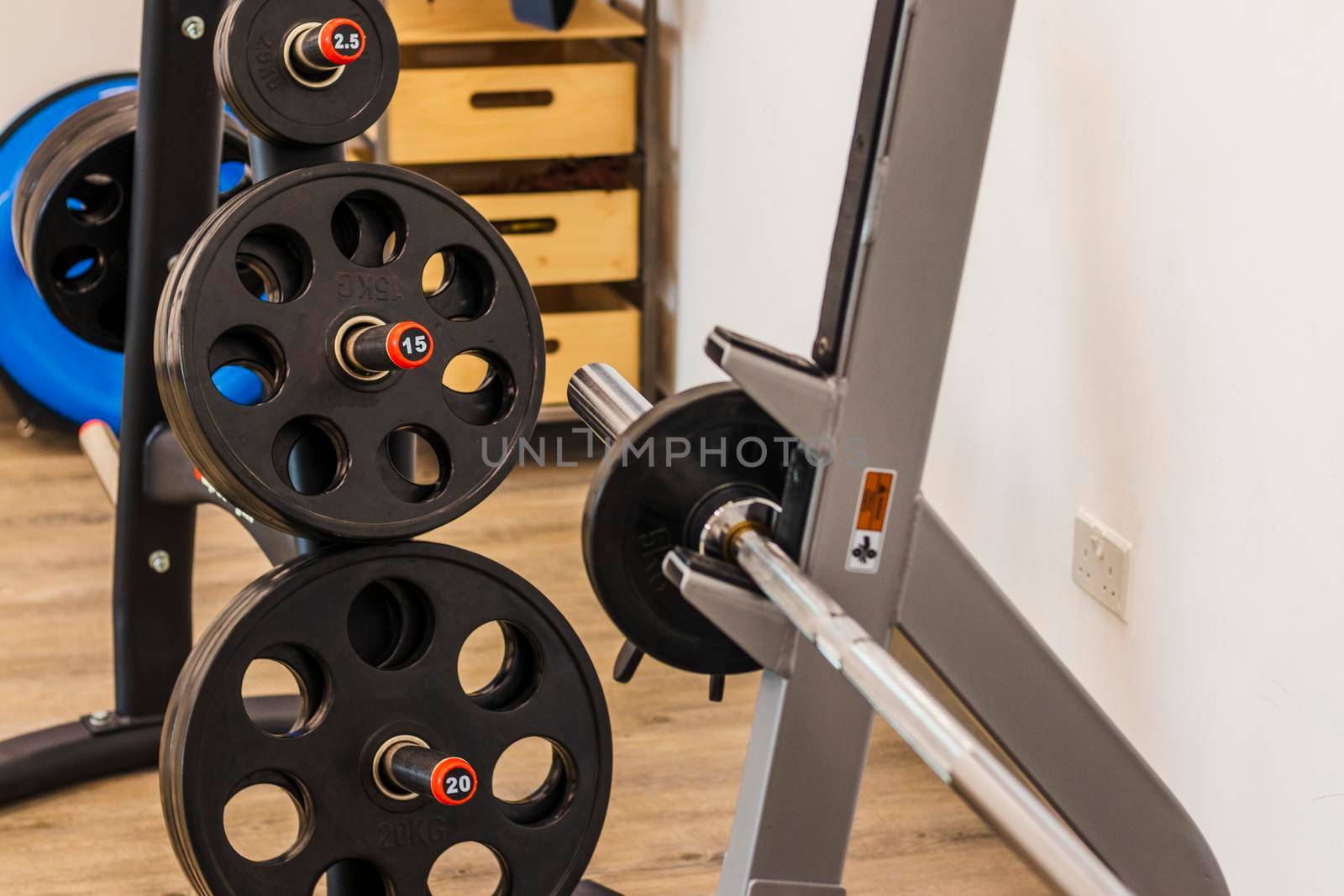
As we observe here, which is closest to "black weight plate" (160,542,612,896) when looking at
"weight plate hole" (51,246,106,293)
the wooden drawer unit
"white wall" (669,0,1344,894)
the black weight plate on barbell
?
"white wall" (669,0,1344,894)

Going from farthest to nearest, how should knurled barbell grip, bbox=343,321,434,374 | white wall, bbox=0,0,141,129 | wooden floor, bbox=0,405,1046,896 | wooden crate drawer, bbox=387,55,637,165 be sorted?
white wall, bbox=0,0,141,129, wooden crate drawer, bbox=387,55,637,165, wooden floor, bbox=0,405,1046,896, knurled barbell grip, bbox=343,321,434,374

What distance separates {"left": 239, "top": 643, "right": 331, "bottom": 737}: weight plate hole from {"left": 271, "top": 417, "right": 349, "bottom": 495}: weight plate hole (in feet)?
0.46

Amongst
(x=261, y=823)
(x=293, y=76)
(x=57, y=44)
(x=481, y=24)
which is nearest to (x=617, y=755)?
(x=261, y=823)

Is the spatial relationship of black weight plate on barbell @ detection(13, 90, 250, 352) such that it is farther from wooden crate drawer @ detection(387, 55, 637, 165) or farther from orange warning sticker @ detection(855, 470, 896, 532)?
orange warning sticker @ detection(855, 470, 896, 532)

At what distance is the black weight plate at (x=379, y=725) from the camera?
3.81 feet

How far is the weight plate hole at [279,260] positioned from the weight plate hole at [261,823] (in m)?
0.77

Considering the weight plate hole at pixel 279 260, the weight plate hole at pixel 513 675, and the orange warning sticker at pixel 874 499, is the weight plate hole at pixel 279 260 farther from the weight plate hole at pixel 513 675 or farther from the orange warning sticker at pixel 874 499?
the orange warning sticker at pixel 874 499

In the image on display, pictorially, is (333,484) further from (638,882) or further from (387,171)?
(638,882)

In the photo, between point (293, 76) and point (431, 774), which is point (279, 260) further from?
point (431, 774)

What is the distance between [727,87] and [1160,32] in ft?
4.29

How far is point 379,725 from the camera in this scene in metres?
1.22

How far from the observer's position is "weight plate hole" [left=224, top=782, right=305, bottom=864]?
176 cm

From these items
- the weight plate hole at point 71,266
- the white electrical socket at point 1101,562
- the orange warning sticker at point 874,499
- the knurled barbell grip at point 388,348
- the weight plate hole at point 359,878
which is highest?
the knurled barbell grip at point 388,348

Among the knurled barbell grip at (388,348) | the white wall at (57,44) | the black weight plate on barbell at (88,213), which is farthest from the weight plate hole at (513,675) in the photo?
the white wall at (57,44)
